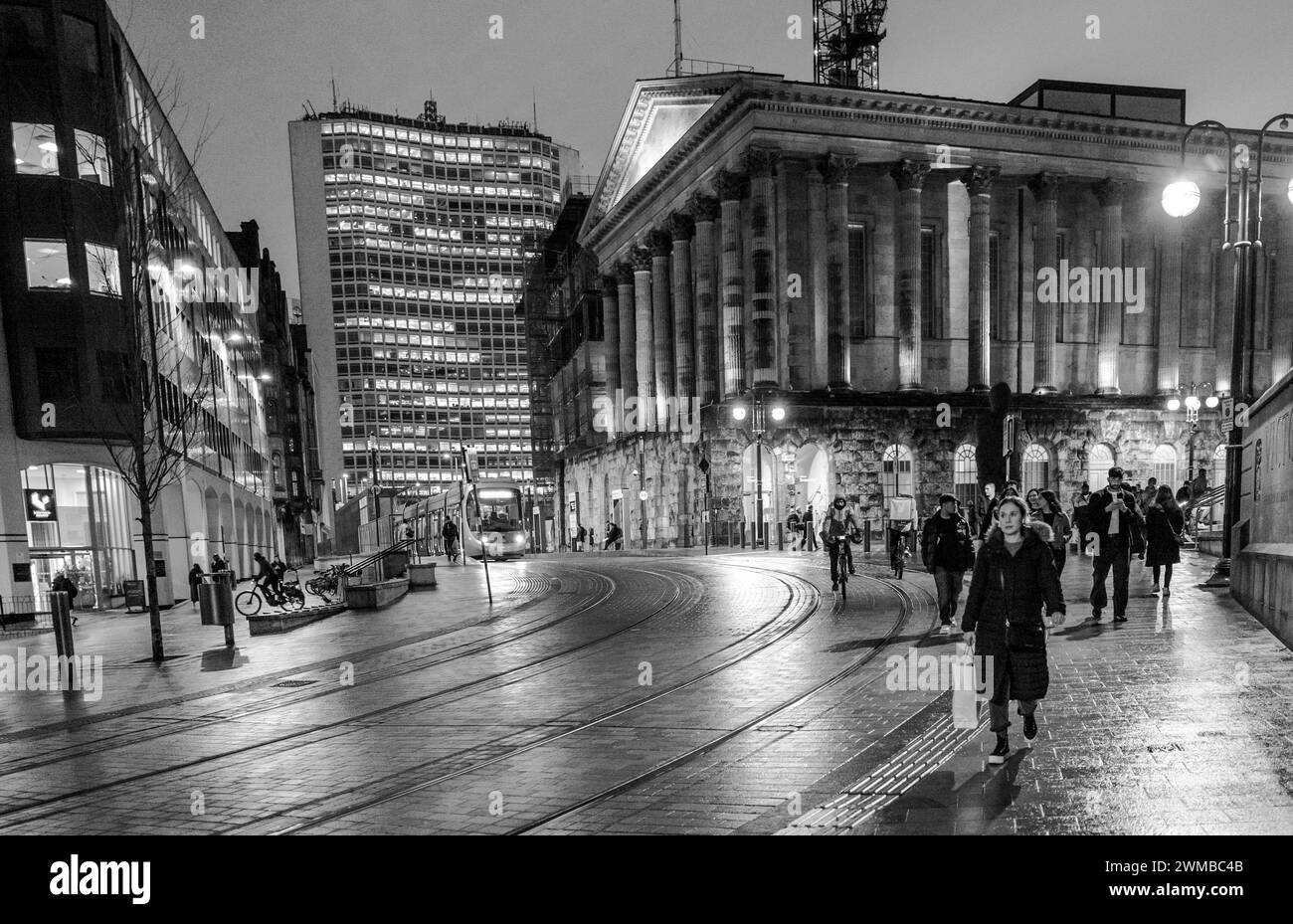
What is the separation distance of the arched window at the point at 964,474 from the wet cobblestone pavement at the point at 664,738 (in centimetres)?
3140

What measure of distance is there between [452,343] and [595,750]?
403ft

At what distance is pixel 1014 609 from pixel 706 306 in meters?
42.3

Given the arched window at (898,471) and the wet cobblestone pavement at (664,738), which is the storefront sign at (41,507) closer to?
the wet cobblestone pavement at (664,738)

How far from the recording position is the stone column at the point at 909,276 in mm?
44250

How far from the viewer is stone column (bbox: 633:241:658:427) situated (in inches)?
2170

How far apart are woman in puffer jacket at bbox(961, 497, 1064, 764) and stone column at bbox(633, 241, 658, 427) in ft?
159

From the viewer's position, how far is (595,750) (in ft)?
22.1

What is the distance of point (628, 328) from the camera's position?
59.2 metres

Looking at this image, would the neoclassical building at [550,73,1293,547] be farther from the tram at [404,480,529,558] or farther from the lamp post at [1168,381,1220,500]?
the tram at [404,480,529,558]

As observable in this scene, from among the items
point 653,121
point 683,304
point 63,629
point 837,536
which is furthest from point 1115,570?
point 653,121

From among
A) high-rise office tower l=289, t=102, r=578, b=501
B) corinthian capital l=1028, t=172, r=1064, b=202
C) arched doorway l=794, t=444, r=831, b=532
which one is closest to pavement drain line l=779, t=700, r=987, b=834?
arched doorway l=794, t=444, r=831, b=532

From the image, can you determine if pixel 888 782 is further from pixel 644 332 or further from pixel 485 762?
pixel 644 332

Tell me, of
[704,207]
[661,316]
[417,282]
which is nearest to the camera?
[704,207]
